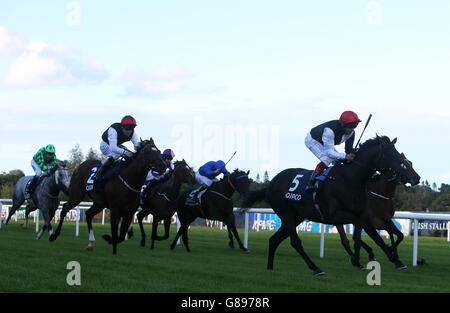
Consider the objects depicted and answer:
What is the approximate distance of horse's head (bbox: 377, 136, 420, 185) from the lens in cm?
757

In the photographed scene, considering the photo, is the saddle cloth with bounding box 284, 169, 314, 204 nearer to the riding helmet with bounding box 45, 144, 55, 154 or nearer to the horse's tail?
the horse's tail

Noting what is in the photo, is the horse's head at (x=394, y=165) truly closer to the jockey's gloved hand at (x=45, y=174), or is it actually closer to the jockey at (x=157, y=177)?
the jockey at (x=157, y=177)

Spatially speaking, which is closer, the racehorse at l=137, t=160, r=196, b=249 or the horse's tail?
the horse's tail

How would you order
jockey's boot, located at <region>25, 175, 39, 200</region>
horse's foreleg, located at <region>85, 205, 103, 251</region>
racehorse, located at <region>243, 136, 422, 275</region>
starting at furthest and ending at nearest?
jockey's boot, located at <region>25, 175, 39, 200</region>, horse's foreleg, located at <region>85, 205, 103, 251</region>, racehorse, located at <region>243, 136, 422, 275</region>

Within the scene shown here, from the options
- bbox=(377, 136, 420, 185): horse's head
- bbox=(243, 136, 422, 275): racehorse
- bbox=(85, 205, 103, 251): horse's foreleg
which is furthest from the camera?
bbox=(85, 205, 103, 251): horse's foreleg

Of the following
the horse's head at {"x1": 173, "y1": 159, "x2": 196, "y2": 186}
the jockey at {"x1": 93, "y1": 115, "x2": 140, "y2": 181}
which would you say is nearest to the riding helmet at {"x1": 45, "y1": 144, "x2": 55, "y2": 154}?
the horse's head at {"x1": 173, "y1": 159, "x2": 196, "y2": 186}

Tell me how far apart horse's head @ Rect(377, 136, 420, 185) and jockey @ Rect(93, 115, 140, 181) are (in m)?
4.14

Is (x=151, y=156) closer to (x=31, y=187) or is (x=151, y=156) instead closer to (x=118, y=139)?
(x=118, y=139)

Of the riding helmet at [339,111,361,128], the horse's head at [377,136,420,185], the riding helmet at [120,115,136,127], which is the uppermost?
the riding helmet at [120,115,136,127]

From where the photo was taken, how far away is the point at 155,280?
641 cm

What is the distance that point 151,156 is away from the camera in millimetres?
9617

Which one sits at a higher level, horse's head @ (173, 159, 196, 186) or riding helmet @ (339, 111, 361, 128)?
riding helmet @ (339, 111, 361, 128)
